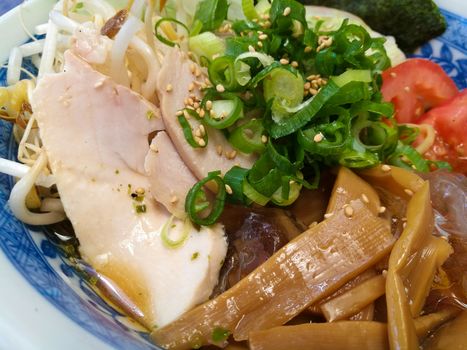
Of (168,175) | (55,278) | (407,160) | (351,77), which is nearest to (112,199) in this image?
(168,175)

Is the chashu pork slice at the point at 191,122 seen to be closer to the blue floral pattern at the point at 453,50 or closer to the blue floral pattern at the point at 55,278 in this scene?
the blue floral pattern at the point at 55,278

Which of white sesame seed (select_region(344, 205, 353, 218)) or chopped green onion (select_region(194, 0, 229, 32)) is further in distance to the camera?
chopped green onion (select_region(194, 0, 229, 32))

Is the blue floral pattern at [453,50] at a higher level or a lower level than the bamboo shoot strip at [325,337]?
higher

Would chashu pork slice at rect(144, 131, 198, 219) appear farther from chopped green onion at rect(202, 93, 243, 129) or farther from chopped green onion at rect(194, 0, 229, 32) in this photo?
chopped green onion at rect(194, 0, 229, 32)

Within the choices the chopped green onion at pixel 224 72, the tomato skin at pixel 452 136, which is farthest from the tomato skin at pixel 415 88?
the chopped green onion at pixel 224 72

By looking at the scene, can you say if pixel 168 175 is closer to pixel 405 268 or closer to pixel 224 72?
pixel 224 72

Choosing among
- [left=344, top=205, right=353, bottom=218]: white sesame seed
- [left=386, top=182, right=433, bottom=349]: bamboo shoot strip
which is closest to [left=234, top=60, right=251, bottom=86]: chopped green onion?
[left=344, top=205, right=353, bottom=218]: white sesame seed

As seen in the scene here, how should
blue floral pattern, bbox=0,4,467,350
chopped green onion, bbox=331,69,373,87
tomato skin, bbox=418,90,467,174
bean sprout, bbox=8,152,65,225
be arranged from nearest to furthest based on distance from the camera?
blue floral pattern, bbox=0,4,467,350 → bean sprout, bbox=8,152,65,225 → chopped green onion, bbox=331,69,373,87 → tomato skin, bbox=418,90,467,174
